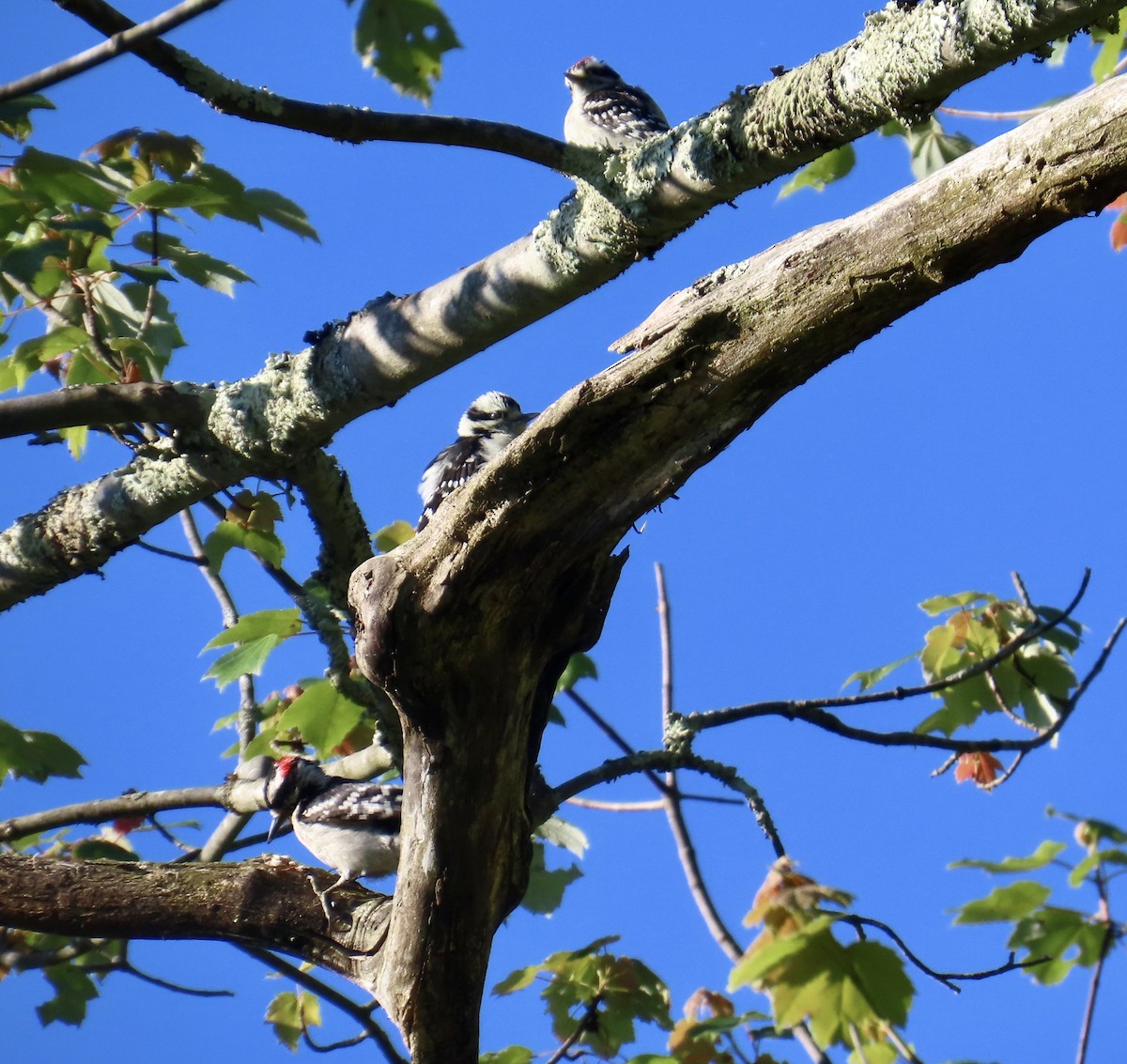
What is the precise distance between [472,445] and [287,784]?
145 centimetres

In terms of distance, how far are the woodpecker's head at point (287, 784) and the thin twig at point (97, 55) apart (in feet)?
7.88

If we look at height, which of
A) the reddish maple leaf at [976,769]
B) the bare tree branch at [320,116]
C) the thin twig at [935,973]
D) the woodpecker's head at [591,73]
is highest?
the woodpecker's head at [591,73]

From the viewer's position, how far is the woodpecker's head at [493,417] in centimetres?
542

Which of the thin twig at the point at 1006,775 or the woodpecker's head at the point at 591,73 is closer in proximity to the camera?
the thin twig at the point at 1006,775

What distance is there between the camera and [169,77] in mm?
2305

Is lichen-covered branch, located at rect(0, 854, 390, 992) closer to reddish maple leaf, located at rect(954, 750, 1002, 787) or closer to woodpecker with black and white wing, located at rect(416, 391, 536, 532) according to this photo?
woodpecker with black and white wing, located at rect(416, 391, 536, 532)

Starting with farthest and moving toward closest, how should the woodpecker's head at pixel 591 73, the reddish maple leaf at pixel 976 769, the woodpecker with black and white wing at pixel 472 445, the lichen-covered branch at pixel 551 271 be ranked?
the woodpecker's head at pixel 591 73 → the woodpecker with black and white wing at pixel 472 445 → the reddish maple leaf at pixel 976 769 → the lichen-covered branch at pixel 551 271

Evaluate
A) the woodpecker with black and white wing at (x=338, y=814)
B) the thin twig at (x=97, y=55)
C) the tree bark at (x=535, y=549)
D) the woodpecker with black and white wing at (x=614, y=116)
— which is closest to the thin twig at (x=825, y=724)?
the tree bark at (x=535, y=549)

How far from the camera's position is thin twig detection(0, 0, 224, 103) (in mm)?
1791

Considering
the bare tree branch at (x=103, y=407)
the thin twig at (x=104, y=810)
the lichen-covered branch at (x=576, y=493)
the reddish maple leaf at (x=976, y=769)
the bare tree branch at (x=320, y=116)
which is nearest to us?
the lichen-covered branch at (x=576, y=493)

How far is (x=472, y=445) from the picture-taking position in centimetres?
466

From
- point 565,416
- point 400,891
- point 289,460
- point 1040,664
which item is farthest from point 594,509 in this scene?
point 1040,664

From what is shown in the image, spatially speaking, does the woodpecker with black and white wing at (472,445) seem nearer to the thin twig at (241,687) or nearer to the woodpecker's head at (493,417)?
the woodpecker's head at (493,417)

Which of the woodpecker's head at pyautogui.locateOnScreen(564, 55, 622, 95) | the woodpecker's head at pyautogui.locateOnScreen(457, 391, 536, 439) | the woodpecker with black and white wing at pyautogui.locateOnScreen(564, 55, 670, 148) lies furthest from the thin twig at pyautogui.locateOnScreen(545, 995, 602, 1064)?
the woodpecker's head at pyautogui.locateOnScreen(564, 55, 622, 95)
